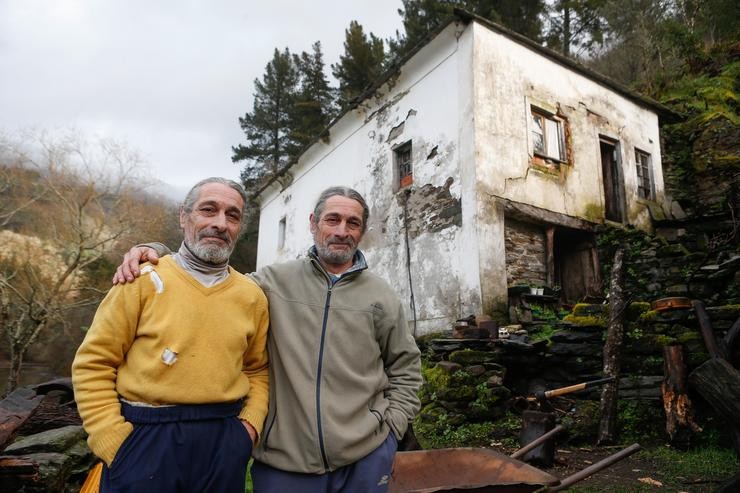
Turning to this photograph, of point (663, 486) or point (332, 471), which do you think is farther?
point (663, 486)

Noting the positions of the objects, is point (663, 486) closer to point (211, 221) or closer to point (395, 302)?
point (395, 302)

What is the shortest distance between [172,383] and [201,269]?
0.45 meters

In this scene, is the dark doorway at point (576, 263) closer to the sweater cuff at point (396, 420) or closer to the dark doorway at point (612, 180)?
the dark doorway at point (612, 180)

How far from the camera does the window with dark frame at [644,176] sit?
1181cm

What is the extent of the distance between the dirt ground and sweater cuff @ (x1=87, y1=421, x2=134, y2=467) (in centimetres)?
389

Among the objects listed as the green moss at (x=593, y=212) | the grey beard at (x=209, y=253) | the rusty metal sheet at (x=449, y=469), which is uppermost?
the green moss at (x=593, y=212)

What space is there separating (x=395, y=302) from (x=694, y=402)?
15.5ft

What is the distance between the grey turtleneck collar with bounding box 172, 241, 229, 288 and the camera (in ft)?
5.71

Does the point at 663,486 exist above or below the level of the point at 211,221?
below

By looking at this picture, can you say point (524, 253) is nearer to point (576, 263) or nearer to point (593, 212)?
point (576, 263)

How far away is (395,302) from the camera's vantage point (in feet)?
7.02

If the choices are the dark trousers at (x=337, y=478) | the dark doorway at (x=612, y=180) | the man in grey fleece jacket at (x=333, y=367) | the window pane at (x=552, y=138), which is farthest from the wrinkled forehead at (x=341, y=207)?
the dark doorway at (x=612, y=180)

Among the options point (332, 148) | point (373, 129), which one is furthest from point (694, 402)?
point (332, 148)

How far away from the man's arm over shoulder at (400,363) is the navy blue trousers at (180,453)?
0.70 m
